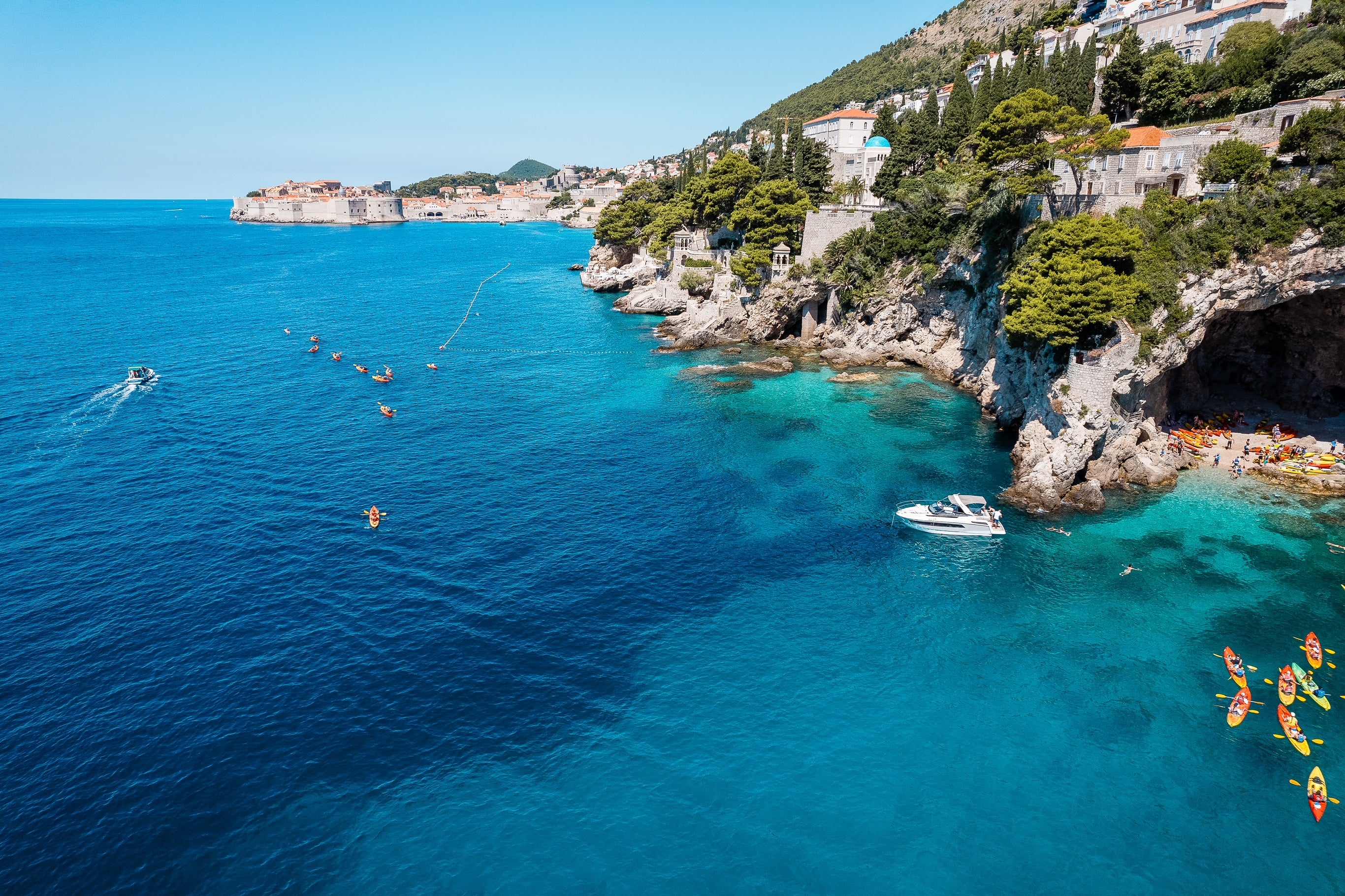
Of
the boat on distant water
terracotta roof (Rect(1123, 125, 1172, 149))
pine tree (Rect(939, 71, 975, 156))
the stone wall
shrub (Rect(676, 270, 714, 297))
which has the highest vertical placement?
pine tree (Rect(939, 71, 975, 156))

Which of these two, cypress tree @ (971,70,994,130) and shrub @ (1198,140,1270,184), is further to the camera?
cypress tree @ (971,70,994,130)

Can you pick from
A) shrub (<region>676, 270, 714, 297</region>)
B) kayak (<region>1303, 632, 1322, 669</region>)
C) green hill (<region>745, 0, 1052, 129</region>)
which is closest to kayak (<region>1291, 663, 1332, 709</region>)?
kayak (<region>1303, 632, 1322, 669</region>)

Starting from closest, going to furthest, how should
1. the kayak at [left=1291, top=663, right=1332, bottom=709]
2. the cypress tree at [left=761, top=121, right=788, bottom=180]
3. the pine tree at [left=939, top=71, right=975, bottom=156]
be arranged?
the kayak at [left=1291, top=663, right=1332, bottom=709] → the pine tree at [left=939, top=71, right=975, bottom=156] → the cypress tree at [left=761, top=121, right=788, bottom=180]

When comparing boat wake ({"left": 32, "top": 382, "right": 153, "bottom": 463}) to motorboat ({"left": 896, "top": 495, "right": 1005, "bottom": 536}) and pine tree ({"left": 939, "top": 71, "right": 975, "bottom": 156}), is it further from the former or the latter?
pine tree ({"left": 939, "top": 71, "right": 975, "bottom": 156})

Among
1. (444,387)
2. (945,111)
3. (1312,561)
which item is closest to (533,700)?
(1312,561)

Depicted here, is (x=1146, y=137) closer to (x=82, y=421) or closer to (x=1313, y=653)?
(x=1313, y=653)

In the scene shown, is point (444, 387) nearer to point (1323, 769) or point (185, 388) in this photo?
point (185, 388)

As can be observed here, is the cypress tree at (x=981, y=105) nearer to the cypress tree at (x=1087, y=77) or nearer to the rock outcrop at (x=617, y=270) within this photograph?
the cypress tree at (x=1087, y=77)
